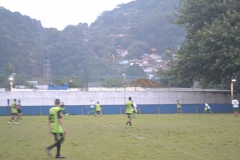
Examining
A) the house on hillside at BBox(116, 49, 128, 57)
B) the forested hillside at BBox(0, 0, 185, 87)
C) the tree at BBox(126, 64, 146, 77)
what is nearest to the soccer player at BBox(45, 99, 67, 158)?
the forested hillside at BBox(0, 0, 185, 87)

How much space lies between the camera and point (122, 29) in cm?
16675

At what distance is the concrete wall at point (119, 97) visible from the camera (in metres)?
55.1

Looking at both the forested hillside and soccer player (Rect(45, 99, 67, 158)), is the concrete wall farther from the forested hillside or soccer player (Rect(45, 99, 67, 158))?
soccer player (Rect(45, 99, 67, 158))

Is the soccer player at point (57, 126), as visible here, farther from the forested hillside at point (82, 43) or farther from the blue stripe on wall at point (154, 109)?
the forested hillside at point (82, 43)

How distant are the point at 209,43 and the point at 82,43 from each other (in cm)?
8806

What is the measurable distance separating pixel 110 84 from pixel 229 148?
4723 cm

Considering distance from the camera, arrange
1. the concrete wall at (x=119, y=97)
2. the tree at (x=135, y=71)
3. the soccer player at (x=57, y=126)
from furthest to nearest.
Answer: the tree at (x=135, y=71) < the concrete wall at (x=119, y=97) < the soccer player at (x=57, y=126)

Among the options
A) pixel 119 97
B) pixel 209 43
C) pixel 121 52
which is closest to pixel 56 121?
pixel 209 43

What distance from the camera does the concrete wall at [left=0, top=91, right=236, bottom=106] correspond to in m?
55.1

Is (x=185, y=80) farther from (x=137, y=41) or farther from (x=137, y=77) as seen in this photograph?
(x=137, y=41)

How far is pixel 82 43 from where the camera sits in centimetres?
13125

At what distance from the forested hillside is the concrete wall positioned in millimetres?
5291

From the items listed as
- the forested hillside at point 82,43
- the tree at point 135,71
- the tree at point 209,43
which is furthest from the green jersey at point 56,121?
the tree at point 135,71

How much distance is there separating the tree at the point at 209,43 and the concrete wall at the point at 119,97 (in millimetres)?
5536
